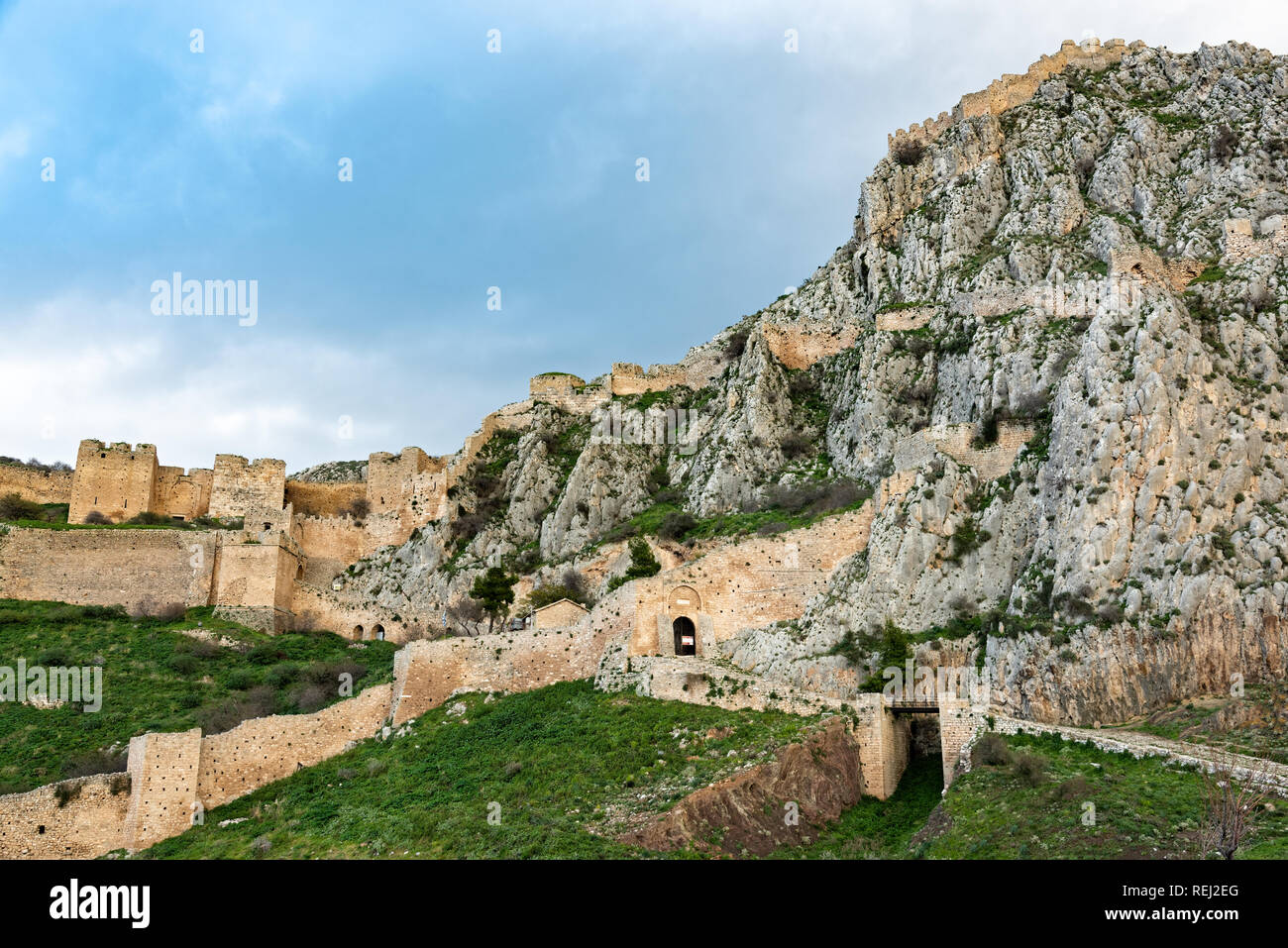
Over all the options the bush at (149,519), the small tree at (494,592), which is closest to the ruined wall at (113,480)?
the bush at (149,519)

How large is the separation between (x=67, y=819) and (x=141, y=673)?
1177 cm

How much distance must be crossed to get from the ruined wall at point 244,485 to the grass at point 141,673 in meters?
11.5

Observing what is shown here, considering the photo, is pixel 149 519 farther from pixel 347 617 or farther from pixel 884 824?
pixel 884 824

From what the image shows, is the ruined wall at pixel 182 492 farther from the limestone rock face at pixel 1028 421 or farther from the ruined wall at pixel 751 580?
the ruined wall at pixel 751 580

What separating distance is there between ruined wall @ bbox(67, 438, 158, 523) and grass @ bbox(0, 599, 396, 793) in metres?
9.23

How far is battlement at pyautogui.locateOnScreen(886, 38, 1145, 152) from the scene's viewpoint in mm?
61219

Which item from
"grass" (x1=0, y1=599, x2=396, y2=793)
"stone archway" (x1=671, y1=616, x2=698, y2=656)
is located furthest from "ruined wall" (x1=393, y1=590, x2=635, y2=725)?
"grass" (x1=0, y1=599, x2=396, y2=793)

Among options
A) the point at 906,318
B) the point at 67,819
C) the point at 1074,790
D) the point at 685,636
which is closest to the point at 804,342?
the point at 906,318

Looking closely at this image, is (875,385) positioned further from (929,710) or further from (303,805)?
(303,805)

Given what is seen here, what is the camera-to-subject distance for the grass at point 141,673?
34.5 m

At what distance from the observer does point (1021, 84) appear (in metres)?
61.6

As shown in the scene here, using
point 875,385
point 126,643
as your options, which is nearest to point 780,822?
point 875,385

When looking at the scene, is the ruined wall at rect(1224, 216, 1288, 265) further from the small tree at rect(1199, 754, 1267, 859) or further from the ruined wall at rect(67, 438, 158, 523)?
the ruined wall at rect(67, 438, 158, 523)

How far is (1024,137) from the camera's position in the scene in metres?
57.8
